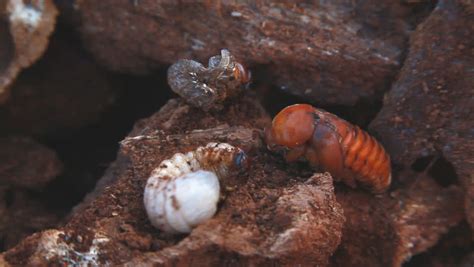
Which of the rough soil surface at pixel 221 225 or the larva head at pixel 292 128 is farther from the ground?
the larva head at pixel 292 128

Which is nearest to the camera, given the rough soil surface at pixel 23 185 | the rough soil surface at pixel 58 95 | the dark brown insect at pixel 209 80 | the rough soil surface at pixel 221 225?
Answer: the rough soil surface at pixel 221 225

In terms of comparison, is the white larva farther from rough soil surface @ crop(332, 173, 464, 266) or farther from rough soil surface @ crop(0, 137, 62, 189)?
rough soil surface @ crop(0, 137, 62, 189)

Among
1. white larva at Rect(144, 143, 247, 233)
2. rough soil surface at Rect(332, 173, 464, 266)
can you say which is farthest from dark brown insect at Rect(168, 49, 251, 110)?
rough soil surface at Rect(332, 173, 464, 266)

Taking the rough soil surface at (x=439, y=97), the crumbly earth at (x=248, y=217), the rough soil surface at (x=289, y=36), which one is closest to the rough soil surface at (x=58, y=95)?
the rough soil surface at (x=289, y=36)

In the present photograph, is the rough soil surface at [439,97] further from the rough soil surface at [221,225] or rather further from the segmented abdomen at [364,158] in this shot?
the rough soil surface at [221,225]

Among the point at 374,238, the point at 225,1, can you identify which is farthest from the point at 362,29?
the point at 374,238

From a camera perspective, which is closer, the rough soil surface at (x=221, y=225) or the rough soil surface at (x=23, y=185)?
the rough soil surface at (x=221, y=225)

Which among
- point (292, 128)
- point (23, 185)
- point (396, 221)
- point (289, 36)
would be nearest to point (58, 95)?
point (23, 185)

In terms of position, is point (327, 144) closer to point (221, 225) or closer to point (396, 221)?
point (396, 221)
